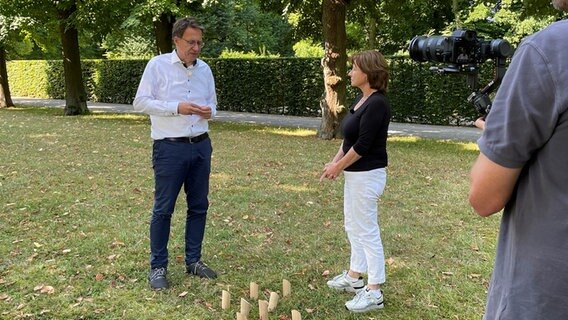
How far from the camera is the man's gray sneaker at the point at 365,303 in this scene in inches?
149

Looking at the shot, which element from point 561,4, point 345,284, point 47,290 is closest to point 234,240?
point 345,284

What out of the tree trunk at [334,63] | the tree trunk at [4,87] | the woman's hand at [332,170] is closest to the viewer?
the woman's hand at [332,170]

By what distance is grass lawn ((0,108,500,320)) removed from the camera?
397cm

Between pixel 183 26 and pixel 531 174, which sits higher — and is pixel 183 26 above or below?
above

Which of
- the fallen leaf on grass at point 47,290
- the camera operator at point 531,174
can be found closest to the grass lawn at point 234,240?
the fallen leaf on grass at point 47,290

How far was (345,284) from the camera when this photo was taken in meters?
4.16

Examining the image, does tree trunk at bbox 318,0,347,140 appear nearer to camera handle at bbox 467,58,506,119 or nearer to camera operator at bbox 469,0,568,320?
camera handle at bbox 467,58,506,119

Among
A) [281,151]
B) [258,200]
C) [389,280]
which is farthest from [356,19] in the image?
[389,280]

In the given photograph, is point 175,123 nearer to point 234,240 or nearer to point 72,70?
point 234,240

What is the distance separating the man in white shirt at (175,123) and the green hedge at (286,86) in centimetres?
944

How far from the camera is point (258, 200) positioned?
23.1ft

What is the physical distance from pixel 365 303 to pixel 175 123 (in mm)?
1999

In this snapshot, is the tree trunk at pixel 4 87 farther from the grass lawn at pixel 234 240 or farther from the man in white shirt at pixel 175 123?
the man in white shirt at pixel 175 123

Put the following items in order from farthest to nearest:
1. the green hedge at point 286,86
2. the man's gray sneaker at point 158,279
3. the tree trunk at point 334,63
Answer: the green hedge at point 286,86 < the tree trunk at point 334,63 < the man's gray sneaker at point 158,279
